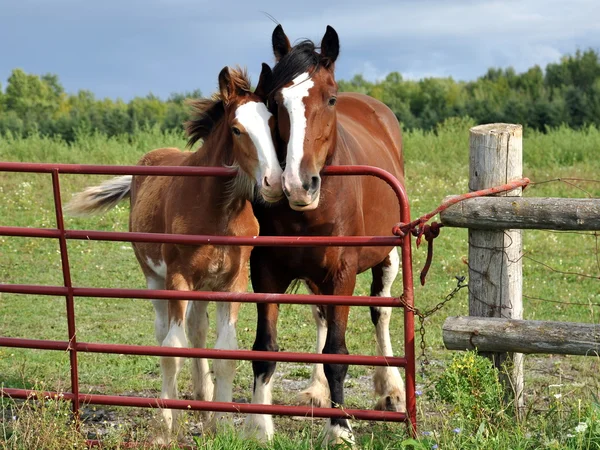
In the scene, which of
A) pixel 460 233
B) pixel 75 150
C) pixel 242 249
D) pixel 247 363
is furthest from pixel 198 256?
pixel 75 150

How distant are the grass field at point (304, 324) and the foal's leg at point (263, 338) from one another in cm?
28

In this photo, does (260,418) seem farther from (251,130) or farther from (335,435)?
(251,130)

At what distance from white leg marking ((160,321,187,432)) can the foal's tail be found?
2554 millimetres

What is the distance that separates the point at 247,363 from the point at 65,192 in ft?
29.6

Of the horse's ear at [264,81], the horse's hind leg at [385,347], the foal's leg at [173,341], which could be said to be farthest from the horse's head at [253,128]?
the horse's hind leg at [385,347]

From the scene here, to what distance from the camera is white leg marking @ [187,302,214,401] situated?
19.6 feet

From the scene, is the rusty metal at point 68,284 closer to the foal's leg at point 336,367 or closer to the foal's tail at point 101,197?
the foal's leg at point 336,367

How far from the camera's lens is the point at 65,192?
50.7ft

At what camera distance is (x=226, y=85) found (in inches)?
199

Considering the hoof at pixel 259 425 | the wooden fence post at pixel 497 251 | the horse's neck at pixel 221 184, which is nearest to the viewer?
the wooden fence post at pixel 497 251

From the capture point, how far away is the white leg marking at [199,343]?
5984 mm

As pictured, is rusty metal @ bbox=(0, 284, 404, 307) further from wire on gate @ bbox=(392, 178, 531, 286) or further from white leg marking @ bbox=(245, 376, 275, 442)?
white leg marking @ bbox=(245, 376, 275, 442)

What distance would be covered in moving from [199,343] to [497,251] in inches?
96.3

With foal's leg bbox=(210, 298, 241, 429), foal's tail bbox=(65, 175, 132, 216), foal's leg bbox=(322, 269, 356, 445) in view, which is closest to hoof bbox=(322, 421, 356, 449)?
foal's leg bbox=(322, 269, 356, 445)
